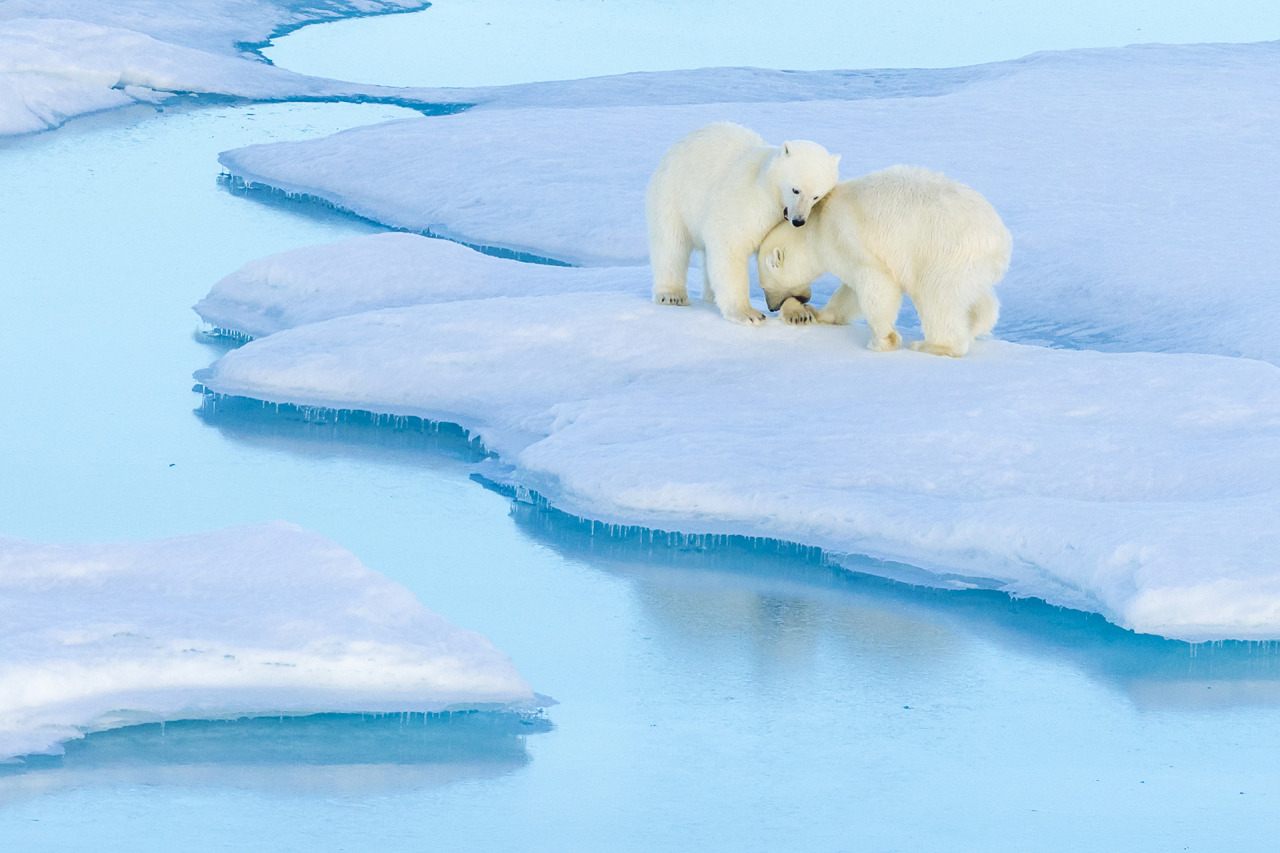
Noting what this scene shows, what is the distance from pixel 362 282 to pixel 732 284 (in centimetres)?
196

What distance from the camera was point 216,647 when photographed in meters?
3.73

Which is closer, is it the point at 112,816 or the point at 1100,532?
the point at 112,816

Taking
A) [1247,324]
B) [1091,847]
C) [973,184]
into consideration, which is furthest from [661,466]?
[973,184]

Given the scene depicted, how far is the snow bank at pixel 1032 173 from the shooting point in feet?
23.5

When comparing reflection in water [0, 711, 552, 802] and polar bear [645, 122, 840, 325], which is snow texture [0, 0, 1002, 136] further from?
reflection in water [0, 711, 552, 802]

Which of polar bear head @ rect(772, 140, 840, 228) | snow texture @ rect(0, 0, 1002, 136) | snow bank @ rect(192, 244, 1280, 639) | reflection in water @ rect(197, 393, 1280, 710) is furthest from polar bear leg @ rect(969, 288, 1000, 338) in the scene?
snow texture @ rect(0, 0, 1002, 136)

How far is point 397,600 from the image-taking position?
158 inches

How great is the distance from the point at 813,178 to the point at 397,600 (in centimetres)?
236

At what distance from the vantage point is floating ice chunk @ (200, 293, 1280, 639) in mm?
4500

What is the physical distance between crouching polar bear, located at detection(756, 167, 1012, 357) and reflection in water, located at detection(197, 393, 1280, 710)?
131cm

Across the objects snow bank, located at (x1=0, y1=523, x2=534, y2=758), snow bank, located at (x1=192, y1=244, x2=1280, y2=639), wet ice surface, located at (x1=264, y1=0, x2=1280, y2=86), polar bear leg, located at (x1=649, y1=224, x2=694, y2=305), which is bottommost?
snow bank, located at (x1=0, y1=523, x2=534, y2=758)

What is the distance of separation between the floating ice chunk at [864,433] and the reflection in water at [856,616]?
0.21 feet

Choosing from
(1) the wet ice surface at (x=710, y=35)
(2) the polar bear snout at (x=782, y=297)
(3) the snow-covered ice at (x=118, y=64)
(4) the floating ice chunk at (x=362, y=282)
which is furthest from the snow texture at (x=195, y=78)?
(2) the polar bear snout at (x=782, y=297)

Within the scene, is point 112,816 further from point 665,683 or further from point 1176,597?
point 1176,597
